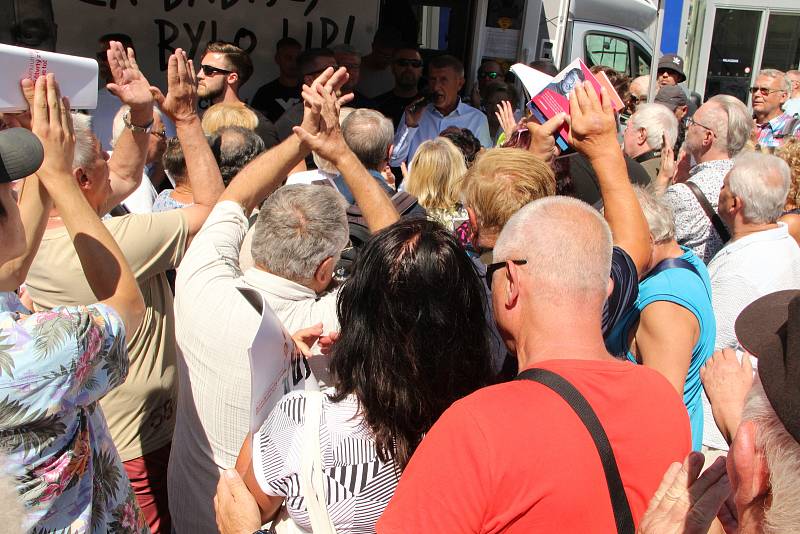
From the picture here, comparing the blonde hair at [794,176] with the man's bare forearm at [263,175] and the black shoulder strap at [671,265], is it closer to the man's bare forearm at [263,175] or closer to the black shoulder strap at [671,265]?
the black shoulder strap at [671,265]

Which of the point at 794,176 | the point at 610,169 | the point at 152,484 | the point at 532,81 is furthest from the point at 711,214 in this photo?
the point at 152,484

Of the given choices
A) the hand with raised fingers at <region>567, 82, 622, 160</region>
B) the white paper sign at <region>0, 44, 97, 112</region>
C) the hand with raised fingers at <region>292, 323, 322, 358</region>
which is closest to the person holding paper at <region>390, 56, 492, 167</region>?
the hand with raised fingers at <region>567, 82, 622, 160</region>

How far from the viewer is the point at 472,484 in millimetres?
1225

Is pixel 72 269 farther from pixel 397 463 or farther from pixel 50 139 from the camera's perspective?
pixel 397 463

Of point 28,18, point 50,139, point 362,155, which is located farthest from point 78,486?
point 28,18

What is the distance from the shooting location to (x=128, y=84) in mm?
2561

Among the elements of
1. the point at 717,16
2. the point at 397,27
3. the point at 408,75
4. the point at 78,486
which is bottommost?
the point at 78,486

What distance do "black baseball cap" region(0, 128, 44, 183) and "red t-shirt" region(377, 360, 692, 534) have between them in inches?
37.9

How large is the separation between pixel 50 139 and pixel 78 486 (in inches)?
31.1

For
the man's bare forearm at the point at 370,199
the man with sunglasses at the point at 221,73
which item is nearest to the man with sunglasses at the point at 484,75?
the man with sunglasses at the point at 221,73

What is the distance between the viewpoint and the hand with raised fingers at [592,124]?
84.5 inches

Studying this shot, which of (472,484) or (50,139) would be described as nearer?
(472,484)

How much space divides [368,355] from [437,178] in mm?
2351

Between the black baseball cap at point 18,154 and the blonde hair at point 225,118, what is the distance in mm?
2692
